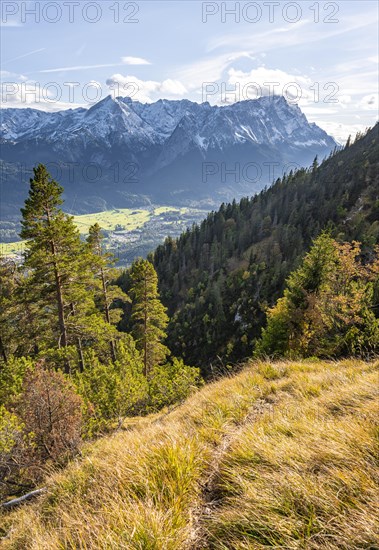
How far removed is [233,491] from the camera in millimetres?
3537

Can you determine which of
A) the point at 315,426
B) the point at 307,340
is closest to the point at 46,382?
the point at 315,426

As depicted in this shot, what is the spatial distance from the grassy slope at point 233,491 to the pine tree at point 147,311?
23.5 meters

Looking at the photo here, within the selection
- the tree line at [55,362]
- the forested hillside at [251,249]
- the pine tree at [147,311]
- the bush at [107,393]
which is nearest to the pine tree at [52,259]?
the tree line at [55,362]

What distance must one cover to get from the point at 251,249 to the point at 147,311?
9566cm

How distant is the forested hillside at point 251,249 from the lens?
8206 cm

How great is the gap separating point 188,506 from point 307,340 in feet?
67.5

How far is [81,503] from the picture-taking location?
13.0ft

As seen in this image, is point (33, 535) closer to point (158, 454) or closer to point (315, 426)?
point (158, 454)

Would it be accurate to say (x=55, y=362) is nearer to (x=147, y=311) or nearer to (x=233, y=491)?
(x=147, y=311)

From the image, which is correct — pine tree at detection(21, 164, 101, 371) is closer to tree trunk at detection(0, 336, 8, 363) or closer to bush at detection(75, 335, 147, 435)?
bush at detection(75, 335, 147, 435)

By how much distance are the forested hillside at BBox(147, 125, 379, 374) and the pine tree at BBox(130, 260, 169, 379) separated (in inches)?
1208

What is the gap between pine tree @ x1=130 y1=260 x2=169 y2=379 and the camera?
28.9 metres

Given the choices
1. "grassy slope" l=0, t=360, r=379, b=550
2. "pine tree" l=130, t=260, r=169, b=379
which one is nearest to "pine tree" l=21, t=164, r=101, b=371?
"pine tree" l=130, t=260, r=169, b=379

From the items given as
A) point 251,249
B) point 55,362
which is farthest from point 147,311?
point 251,249
